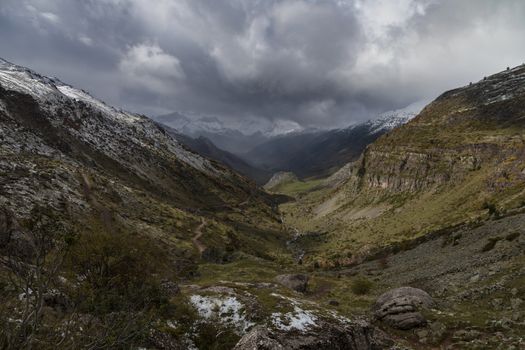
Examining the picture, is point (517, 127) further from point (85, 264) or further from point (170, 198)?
point (85, 264)

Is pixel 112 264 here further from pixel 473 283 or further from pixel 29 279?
pixel 473 283

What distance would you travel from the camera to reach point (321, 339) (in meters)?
20.3

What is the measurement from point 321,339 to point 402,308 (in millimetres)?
14969

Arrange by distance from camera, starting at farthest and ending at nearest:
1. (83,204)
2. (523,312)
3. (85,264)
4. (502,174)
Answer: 1. (502,174)
2. (83,204)
3. (523,312)
4. (85,264)

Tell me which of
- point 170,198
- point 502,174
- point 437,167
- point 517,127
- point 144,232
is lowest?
point 144,232

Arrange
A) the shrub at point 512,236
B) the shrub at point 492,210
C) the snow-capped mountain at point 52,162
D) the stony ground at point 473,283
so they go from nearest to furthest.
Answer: the stony ground at point 473,283 < the shrub at point 512,236 < the shrub at point 492,210 < the snow-capped mountain at point 52,162

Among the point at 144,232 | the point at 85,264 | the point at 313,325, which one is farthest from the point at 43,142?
the point at 313,325

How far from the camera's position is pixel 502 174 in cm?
11000

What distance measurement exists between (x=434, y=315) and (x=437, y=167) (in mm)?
138506

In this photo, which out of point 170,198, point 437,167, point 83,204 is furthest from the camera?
point 170,198

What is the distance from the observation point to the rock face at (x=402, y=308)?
30172 millimetres

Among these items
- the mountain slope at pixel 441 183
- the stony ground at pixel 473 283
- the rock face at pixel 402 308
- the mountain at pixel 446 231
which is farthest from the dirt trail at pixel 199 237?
the rock face at pixel 402 308

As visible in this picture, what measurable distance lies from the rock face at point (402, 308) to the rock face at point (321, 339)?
20.8 ft

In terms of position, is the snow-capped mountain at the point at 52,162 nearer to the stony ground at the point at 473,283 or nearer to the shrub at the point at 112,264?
the shrub at the point at 112,264
